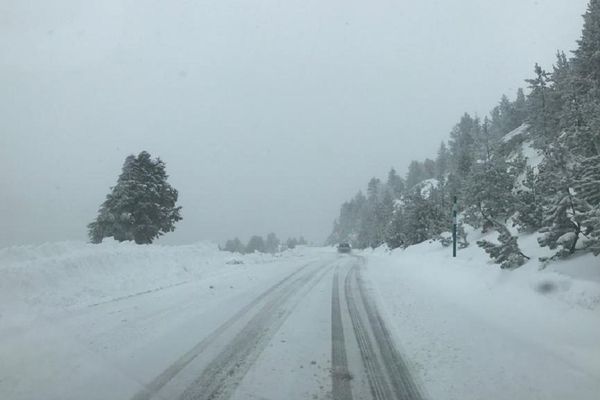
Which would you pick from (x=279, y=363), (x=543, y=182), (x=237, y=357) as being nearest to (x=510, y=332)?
(x=279, y=363)

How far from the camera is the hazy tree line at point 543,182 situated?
983cm

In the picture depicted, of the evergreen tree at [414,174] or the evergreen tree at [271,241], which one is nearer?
the evergreen tree at [414,174]

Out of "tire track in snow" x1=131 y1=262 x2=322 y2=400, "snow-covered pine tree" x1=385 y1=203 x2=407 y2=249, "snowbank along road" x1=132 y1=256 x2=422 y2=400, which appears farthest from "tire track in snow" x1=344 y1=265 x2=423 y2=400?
"snow-covered pine tree" x1=385 y1=203 x2=407 y2=249

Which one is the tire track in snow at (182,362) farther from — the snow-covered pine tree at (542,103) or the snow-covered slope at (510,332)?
the snow-covered pine tree at (542,103)

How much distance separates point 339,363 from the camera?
619cm

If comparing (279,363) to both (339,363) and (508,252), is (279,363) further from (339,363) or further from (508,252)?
(508,252)

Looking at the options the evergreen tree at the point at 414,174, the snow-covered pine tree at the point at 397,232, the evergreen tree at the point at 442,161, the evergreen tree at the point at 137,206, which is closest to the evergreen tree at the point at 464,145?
the evergreen tree at the point at 442,161

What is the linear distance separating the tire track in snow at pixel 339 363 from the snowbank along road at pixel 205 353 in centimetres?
1

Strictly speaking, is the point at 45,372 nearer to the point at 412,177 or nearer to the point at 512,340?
the point at 512,340

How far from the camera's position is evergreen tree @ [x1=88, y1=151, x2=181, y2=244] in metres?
36.5

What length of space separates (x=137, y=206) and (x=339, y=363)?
34327 mm

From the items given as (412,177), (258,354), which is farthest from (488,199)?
(412,177)

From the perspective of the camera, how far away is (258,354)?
6570mm

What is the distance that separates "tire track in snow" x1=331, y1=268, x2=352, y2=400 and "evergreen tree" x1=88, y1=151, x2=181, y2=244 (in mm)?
30726
